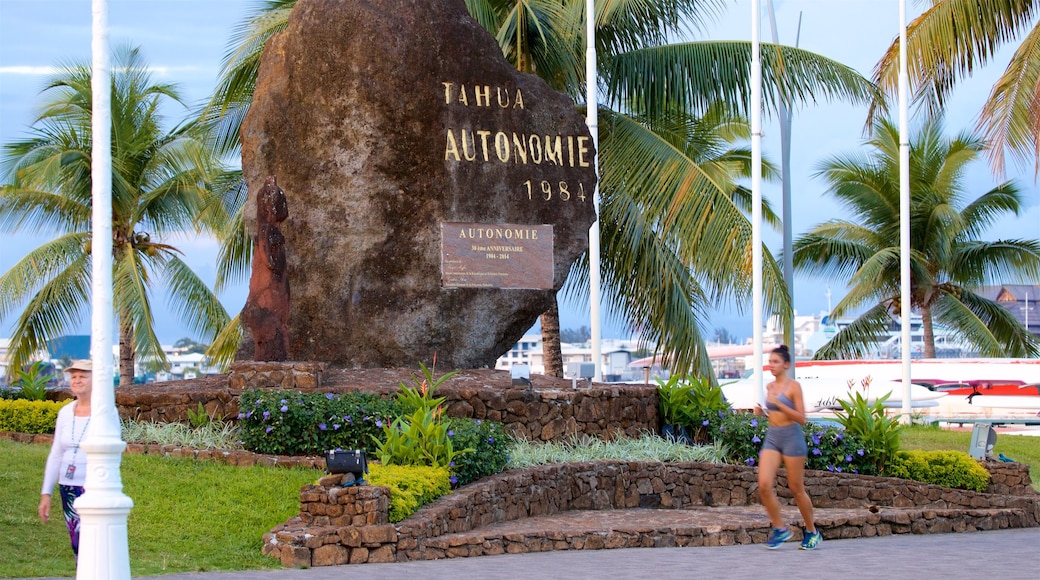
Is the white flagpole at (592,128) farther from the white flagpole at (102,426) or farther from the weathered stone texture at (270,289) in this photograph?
the white flagpole at (102,426)

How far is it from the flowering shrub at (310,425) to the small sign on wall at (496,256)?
3526 mm

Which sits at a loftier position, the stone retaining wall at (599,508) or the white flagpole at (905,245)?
the white flagpole at (905,245)

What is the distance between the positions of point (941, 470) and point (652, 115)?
430 inches

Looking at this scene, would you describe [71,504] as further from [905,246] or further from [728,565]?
[905,246]

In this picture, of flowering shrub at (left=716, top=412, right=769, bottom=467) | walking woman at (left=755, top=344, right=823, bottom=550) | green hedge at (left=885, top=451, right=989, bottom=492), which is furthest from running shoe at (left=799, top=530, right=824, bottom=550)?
green hedge at (left=885, top=451, right=989, bottom=492)

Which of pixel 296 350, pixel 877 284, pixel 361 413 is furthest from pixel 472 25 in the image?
pixel 877 284

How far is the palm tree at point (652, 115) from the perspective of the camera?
870 inches

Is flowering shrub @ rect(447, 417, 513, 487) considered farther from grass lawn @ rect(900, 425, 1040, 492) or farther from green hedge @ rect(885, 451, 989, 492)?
grass lawn @ rect(900, 425, 1040, 492)

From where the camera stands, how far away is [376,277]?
55.2 ft

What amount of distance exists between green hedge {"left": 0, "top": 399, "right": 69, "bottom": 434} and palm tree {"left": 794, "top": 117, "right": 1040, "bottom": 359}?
2624 centimetres

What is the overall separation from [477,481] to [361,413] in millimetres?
1598

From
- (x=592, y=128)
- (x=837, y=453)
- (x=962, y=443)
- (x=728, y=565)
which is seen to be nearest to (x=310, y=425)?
(x=728, y=565)

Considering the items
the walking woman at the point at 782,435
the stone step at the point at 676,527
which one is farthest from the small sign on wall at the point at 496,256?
the walking woman at the point at 782,435

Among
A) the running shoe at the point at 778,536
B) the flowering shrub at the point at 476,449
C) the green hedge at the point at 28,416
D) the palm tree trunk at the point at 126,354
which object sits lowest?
the running shoe at the point at 778,536
